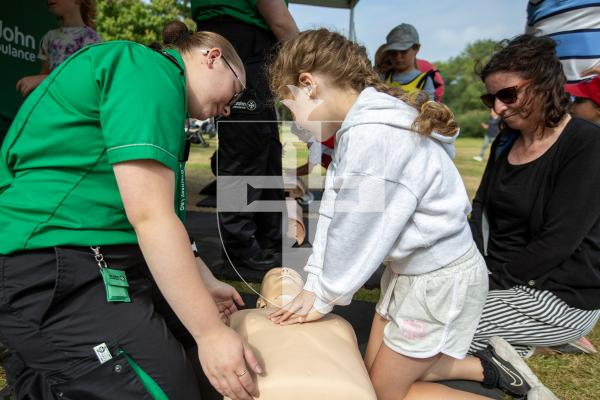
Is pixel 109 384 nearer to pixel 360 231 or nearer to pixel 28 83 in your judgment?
pixel 360 231

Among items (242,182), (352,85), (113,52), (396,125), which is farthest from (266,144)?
(113,52)

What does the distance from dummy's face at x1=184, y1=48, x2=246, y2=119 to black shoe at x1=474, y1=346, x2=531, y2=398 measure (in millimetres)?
1521

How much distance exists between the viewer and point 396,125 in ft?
4.43

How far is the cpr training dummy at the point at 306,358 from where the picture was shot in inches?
46.0

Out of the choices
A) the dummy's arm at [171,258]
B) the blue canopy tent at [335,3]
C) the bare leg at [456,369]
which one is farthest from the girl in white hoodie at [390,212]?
the blue canopy tent at [335,3]

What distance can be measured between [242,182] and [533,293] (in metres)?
1.81

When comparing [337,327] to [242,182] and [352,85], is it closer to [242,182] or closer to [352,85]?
[352,85]

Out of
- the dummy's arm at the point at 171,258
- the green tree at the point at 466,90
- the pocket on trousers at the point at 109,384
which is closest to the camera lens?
the dummy's arm at the point at 171,258

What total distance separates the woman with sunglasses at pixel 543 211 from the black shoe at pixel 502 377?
0.11m

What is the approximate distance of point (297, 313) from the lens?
1458mm

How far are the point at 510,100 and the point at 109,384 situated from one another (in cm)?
185

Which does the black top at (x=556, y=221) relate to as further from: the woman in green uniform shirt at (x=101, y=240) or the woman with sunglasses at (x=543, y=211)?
the woman in green uniform shirt at (x=101, y=240)

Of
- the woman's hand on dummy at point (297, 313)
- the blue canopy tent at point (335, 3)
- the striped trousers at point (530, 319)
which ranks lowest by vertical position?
the striped trousers at point (530, 319)
